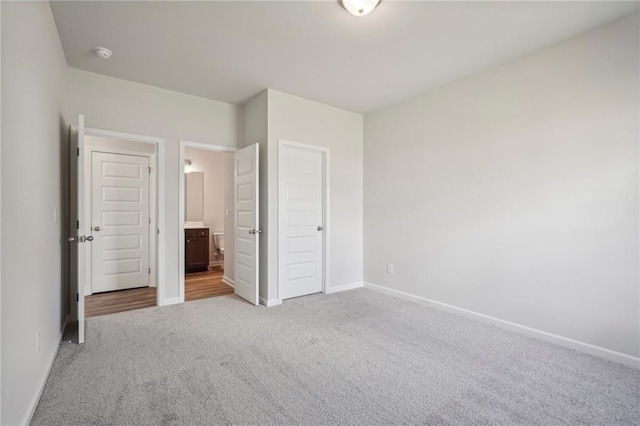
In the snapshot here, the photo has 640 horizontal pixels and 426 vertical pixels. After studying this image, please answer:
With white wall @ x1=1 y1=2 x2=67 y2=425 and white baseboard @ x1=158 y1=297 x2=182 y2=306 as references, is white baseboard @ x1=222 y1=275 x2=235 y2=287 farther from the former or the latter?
white wall @ x1=1 y1=2 x2=67 y2=425

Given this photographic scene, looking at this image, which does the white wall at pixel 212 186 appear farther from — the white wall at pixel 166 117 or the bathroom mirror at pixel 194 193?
the white wall at pixel 166 117

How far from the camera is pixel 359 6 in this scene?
85.1 inches

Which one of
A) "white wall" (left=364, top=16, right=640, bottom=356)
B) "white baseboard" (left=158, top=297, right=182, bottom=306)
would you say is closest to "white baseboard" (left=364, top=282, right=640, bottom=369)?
"white wall" (left=364, top=16, right=640, bottom=356)

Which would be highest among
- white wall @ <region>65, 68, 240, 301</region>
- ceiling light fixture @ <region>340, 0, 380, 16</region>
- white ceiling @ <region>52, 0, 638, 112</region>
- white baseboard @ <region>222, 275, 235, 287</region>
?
white ceiling @ <region>52, 0, 638, 112</region>

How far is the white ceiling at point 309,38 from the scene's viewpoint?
2.27 m

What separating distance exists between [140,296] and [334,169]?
322 centimetres

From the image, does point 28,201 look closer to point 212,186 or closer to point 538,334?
point 538,334

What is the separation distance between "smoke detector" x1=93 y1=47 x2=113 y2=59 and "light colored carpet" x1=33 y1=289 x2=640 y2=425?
261cm

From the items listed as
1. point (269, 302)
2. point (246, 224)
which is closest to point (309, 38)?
point (246, 224)

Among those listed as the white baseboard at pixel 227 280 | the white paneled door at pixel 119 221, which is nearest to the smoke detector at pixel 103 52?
the white paneled door at pixel 119 221

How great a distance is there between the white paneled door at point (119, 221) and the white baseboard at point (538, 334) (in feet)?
12.9

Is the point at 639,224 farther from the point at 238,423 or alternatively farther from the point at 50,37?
the point at 50,37

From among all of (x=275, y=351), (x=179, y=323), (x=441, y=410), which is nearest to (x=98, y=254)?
(x=179, y=323)

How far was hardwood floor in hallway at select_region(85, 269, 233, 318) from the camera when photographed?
3.64 m
